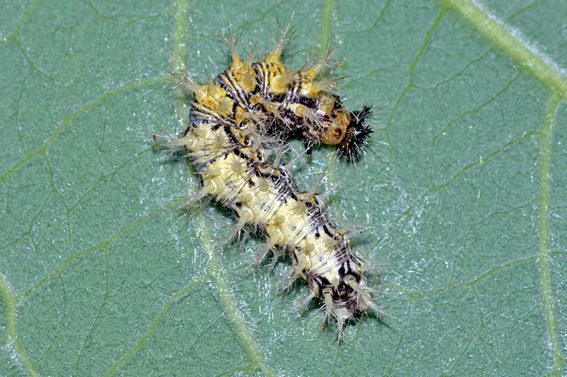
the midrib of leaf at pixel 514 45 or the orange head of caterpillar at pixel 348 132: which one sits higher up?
the midrib of leaf at pixel 514 45

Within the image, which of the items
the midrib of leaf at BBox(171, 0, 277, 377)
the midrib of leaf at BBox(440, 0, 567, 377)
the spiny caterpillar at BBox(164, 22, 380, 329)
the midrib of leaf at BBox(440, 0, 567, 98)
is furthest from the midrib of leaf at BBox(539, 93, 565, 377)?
the midrib of leaf at BBox(171, 0, 277, 377)

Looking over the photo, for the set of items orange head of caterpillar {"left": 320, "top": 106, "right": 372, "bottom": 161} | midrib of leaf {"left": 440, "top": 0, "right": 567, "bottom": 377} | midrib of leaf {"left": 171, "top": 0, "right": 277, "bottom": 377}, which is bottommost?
midrib of leaf {"left": 171, "top": 0, "right": 277, "bottom": 377}

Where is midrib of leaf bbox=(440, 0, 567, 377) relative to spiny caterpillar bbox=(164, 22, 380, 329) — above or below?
Answer: above

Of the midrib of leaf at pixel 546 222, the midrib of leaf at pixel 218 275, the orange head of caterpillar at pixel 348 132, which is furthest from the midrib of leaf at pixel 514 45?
the midrib of leaf at pixel 218 275

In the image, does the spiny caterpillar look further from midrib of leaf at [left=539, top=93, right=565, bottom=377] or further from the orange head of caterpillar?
midrib of leaf at [left=539, top=93, right=565, bottom=377]

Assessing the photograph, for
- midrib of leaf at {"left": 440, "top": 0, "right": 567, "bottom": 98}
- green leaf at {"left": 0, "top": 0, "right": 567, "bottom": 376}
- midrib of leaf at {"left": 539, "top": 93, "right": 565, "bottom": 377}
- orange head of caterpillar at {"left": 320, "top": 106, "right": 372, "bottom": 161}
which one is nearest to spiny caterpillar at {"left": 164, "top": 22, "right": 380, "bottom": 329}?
orange head of caterpillar at {"left": 320, "top": 106, "right": 372, "bottom": 161}

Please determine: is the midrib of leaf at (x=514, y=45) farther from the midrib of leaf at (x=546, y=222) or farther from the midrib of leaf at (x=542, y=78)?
the midrib of leaf at (x=546, y=222)

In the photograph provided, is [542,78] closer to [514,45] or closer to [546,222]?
[514,45]

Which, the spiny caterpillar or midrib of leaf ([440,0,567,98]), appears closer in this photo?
the spiny caterpillar
